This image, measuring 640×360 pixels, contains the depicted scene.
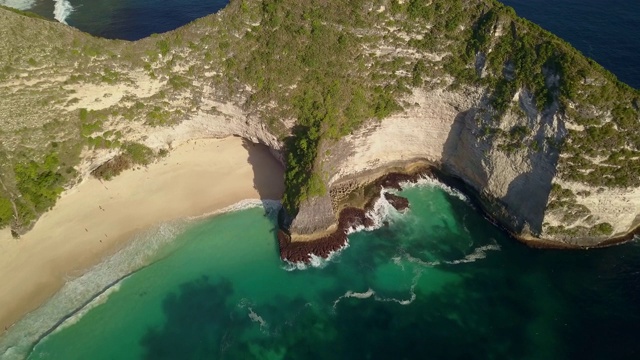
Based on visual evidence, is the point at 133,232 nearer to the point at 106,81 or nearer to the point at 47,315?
the point at 47,315

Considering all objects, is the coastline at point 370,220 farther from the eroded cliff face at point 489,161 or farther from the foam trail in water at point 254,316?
the foam trail in water at point 254,316

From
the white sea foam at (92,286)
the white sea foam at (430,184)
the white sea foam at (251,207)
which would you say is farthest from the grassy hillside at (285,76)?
the white sea foam at (92,286)

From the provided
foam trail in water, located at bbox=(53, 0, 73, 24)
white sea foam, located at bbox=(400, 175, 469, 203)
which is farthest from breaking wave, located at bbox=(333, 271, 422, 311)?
foam trail in water, located at bbox=(53, 0, 73, 24)

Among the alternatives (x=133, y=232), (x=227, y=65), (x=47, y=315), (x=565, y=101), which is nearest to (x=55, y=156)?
(x=133, y=232)

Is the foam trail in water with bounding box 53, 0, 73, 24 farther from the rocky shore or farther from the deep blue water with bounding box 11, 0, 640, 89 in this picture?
the rocky shore

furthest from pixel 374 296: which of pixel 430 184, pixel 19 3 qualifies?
pixel 19 3

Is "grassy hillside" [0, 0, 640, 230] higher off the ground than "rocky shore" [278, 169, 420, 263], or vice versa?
"grassy hillside" [0, 0, 640, 230]
